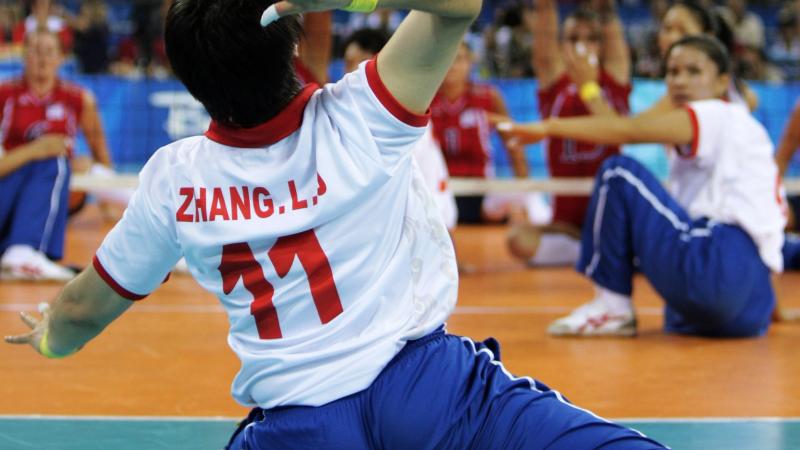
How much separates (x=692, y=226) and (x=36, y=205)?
3661 mm

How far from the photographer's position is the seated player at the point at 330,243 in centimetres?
207

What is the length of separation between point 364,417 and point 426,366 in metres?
0.14

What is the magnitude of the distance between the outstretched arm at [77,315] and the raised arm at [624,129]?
2.40 meters

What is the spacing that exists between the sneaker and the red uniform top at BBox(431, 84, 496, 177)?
3602mm

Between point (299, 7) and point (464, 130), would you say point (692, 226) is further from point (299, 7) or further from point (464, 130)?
point (464, 130)

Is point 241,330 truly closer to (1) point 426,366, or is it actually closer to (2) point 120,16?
(1) point 426,366

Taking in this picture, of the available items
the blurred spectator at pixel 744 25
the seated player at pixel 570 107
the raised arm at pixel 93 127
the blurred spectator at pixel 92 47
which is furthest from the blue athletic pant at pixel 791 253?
the blurred spectator at pixel 92 47

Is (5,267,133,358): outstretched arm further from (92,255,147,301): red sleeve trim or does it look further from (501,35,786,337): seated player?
(501,35,786,337): seated player

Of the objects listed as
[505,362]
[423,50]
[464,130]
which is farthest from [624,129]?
[464,130]

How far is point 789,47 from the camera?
51.0 ft

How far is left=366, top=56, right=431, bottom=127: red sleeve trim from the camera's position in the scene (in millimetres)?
2098

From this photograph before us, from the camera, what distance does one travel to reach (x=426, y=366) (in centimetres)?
217

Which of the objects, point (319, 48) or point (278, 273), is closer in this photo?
point (278, 273)

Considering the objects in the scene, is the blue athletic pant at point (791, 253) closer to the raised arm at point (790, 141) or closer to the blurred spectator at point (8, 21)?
the raised arm at point (790, 141)
